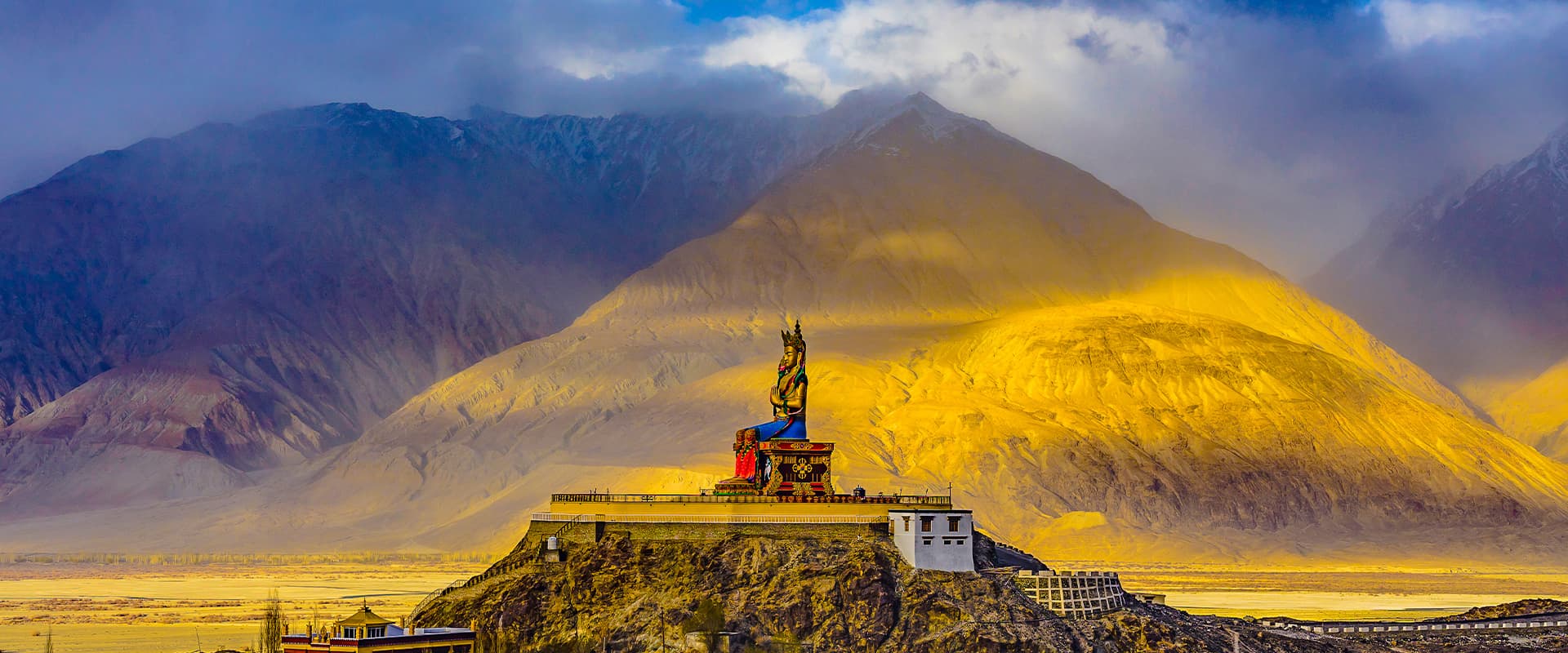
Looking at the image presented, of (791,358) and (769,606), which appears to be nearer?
(769,606)

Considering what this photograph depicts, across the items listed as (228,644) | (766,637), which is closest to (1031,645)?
(766,637)

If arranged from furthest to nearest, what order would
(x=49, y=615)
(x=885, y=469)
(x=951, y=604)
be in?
(x=885, y=469)
(x=49, y=615)
(x=951, y=604)

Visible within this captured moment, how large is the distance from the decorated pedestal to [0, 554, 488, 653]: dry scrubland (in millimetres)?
29563

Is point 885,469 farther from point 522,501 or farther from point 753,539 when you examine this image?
point 753,539

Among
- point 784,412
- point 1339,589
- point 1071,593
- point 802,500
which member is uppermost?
point 784,412

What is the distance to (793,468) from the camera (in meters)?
81.9

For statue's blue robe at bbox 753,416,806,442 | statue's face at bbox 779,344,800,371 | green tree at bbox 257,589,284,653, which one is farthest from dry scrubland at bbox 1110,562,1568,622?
green tree at bbox 257,589,284,653

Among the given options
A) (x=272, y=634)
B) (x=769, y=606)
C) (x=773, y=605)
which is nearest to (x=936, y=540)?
(x=773, y=605)

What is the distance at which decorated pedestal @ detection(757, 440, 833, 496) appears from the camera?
81.4 metres

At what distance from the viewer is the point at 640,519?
7869 cm

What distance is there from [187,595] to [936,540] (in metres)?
82.4

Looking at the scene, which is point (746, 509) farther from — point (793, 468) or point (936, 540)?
point (936, 540)

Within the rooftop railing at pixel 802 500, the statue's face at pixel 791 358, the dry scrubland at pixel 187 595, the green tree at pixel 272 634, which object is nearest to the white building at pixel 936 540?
the rooftop railing at pixel 802 500

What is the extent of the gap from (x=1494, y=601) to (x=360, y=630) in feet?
311
